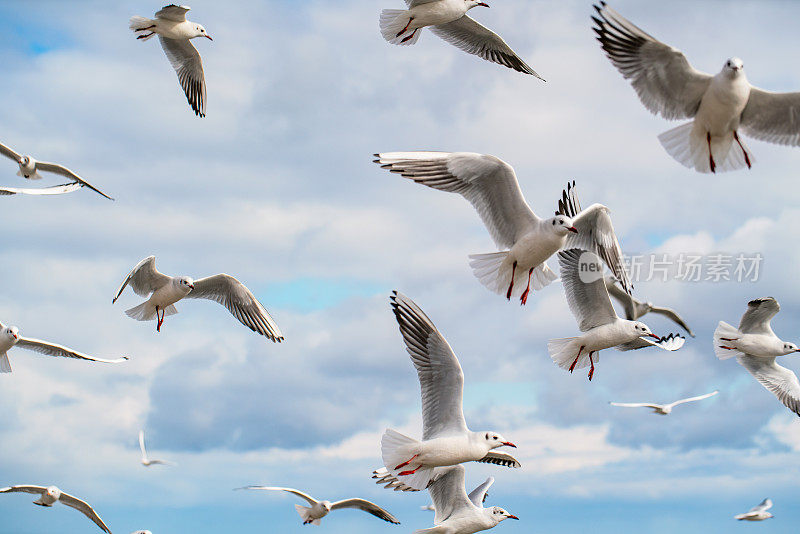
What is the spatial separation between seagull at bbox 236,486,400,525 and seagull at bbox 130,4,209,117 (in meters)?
6.33

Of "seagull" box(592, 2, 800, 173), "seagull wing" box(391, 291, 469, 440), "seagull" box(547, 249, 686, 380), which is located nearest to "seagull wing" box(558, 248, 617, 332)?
"seagull" box(547, 249, 686, 380)

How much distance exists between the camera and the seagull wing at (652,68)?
9180 millimetres

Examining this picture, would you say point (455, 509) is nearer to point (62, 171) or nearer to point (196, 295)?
point (196, 295)

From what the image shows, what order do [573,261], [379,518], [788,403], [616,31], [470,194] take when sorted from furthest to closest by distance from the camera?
[788,403] < [379,518] < [573,261] < [470,194] < [616,31]

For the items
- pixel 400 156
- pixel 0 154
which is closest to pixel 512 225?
pixel 400 156

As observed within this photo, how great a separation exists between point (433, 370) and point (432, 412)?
45 cm

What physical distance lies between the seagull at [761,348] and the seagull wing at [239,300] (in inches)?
246

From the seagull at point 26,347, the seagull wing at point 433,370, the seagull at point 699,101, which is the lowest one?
the seagull wing at point 433,370

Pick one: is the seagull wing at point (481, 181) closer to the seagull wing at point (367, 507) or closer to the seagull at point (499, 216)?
the seagull at point (499, 216)

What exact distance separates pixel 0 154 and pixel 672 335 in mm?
10053

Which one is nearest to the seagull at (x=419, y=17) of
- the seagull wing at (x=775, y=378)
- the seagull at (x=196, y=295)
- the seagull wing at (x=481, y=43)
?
the seagull wing at (x=481, y=43)

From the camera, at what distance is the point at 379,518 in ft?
40.8

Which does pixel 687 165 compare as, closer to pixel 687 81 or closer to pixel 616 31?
pixel 687 81

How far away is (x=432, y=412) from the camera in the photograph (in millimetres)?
9312
